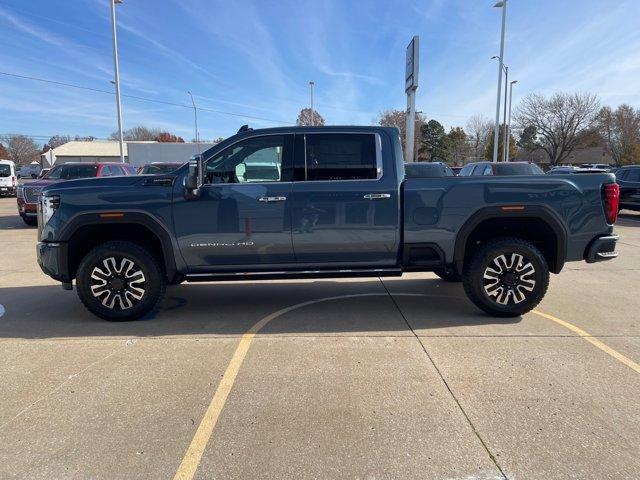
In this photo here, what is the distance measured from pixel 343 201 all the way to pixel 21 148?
113593 mm

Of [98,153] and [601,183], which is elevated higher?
[98,153]

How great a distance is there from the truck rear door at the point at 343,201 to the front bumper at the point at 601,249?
215cm

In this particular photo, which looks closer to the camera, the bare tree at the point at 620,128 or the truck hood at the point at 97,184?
the truck hood at the point at 97,184

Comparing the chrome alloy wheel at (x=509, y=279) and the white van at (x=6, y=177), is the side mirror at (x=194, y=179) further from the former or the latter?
the white van at (x=6, y=177)

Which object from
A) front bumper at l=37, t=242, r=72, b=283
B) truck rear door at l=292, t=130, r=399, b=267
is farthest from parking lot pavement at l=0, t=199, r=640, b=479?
truck rear door at l=292, t=130, r=399, b=267

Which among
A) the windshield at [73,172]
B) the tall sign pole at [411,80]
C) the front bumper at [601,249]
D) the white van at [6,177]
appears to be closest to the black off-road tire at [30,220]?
the windshield at [73,172]

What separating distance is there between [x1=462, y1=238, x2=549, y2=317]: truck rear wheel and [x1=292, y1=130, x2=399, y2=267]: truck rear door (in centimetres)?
96

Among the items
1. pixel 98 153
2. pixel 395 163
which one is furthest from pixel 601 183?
pixel 98 153

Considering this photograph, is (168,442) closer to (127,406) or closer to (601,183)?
(127,406)

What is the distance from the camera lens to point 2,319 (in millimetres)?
5316

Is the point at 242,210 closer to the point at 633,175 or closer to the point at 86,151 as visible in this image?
the point at 633,175

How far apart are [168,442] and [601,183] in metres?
4.93

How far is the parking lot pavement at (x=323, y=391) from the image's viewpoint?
2.69 metres

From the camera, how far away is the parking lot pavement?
2686 mm
